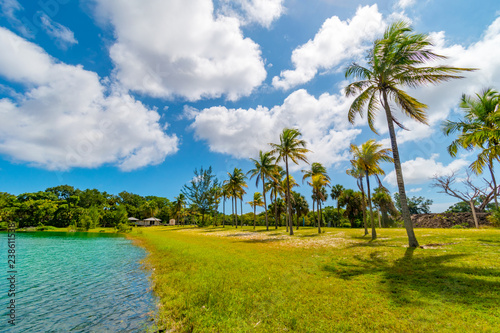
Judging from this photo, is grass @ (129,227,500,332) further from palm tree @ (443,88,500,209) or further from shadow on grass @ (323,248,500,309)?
palm tree @ (443,88,500,209)

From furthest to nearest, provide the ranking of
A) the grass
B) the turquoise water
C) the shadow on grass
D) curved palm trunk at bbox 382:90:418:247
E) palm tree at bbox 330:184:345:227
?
palm tree at bbox 330:184:345:227 < curved palm trunk at bbox 382:90:418:247 < the shadow on grass < the turquoise water < the grass

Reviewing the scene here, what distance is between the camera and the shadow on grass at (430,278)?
5.50 m

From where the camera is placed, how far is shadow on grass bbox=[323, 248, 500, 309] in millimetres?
5496

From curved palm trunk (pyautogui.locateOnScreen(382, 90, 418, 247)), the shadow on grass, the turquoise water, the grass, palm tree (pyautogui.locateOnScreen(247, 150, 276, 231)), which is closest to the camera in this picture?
the grass

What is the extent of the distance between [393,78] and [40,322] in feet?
71.7

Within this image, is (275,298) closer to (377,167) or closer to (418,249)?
(418,249)

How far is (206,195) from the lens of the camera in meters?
65.1


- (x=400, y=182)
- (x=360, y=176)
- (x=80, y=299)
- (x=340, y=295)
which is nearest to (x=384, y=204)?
(x=360, y=176)

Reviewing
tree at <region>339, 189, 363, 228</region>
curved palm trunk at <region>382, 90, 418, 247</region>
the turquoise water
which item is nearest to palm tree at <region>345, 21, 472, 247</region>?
curved palm trunk at <region>382, 90, 418, 247</region>

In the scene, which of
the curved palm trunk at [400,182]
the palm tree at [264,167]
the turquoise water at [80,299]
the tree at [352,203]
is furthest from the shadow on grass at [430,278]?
the tree at [352,203]

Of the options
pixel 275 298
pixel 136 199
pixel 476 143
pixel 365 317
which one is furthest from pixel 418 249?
pixel 136 199

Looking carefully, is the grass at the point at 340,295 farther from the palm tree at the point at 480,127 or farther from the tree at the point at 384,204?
the tree at the point at 384,204

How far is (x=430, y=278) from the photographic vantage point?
7133mm

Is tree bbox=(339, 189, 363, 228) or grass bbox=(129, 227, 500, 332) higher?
tree bbox=(339, 189, 363, 228)
